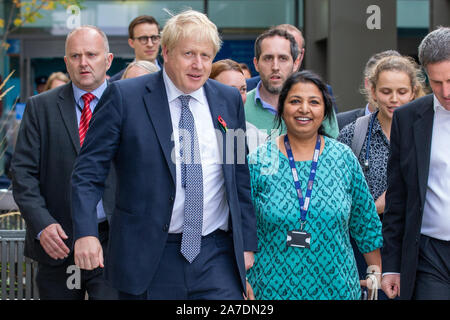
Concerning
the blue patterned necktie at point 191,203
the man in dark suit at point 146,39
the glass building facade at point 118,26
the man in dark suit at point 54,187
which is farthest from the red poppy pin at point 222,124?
the glass building facade at point 118,26

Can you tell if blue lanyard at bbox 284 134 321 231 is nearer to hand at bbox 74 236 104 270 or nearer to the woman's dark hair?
the woman's dark hair

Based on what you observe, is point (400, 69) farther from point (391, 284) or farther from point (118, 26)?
point (118, 26)

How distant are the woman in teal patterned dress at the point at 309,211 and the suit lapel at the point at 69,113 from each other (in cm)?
109

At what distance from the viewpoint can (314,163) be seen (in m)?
4.34

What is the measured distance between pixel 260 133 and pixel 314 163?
1.31m

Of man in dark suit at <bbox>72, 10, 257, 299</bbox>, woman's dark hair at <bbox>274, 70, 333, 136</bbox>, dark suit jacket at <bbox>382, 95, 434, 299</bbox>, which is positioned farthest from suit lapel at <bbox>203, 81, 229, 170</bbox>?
dark suit jacket at <bbox>382, 95, 434, 299</bbox>

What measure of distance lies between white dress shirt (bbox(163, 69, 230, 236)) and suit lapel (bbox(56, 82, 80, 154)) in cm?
107

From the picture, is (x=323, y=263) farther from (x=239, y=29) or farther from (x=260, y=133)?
(x=239, y=29)

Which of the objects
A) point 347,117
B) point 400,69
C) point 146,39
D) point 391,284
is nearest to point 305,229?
point 391,284

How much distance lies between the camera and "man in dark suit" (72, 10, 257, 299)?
3.75 m

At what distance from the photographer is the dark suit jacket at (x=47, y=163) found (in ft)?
15.7

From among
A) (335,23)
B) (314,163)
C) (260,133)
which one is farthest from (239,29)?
(314,163)

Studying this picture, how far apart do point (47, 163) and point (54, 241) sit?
48 cm

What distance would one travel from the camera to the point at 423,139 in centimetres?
411
